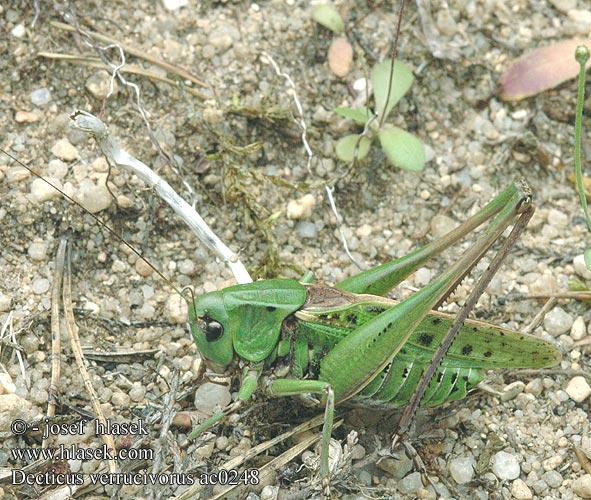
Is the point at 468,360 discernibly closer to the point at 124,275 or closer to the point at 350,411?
the point at 350,411

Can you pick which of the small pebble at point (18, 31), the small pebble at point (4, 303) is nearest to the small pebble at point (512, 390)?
the small pebble at point (4, 303)

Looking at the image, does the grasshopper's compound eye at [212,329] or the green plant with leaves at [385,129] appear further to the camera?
the green plant with leaves at [385,129]

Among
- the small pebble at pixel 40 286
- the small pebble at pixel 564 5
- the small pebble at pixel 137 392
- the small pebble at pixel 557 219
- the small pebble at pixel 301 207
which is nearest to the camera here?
the small pebble at pixel 137 392

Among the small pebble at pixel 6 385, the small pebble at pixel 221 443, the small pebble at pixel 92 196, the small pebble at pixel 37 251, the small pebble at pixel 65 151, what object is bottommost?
the small pebble at pixel 221 443

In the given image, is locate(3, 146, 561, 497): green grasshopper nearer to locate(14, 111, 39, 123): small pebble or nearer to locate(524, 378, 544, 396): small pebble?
locate(524, 378, 544, 396): small pebble

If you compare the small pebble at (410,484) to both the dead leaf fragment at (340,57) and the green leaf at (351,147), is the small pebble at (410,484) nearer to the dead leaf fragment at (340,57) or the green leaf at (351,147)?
the green leaf at (351,147)
